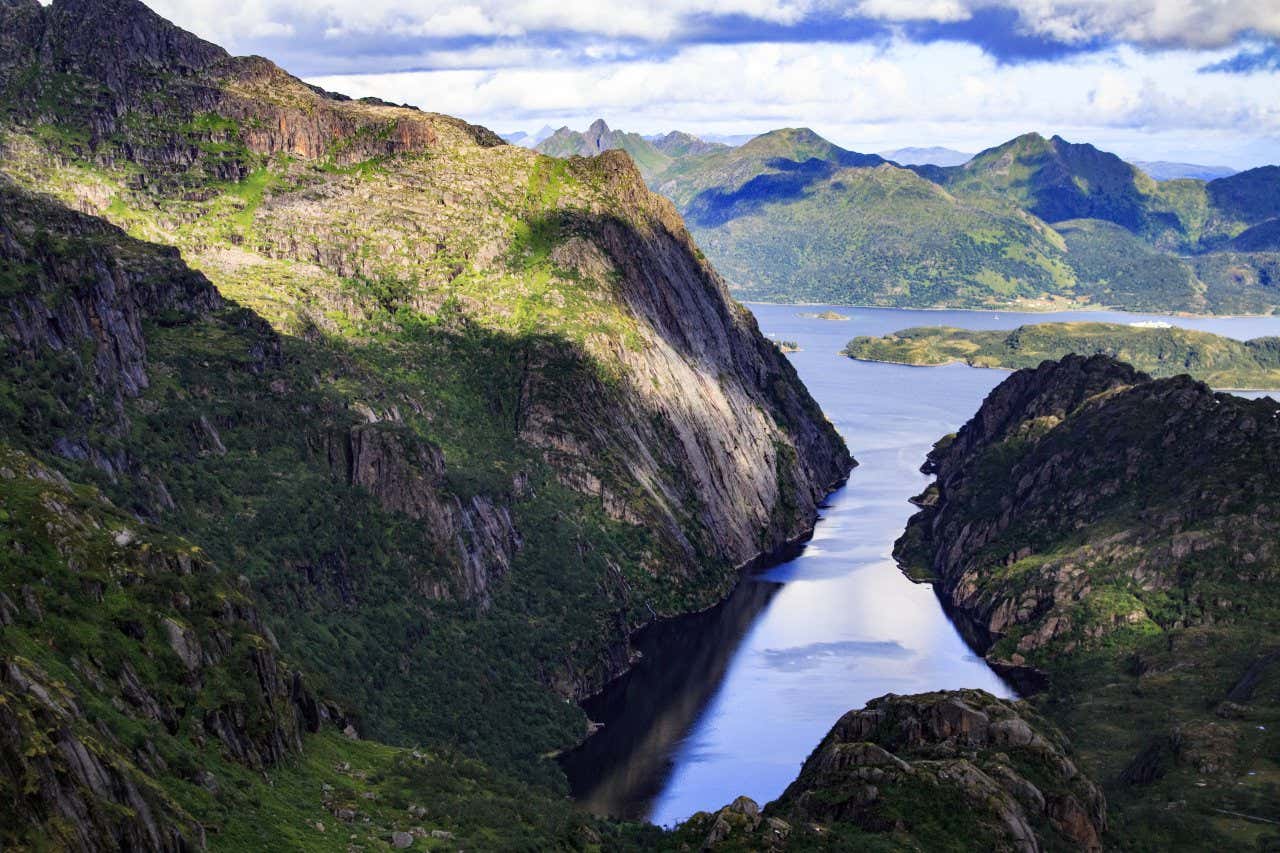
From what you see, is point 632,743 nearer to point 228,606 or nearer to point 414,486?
point 414,486

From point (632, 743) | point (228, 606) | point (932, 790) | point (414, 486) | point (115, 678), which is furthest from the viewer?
point (414, 486)

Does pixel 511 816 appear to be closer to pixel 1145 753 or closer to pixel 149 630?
pixel 149 630

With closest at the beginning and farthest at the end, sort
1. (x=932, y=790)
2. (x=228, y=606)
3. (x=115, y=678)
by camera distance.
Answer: (x=115, y=678) → (x=228, y=606) → (x=932, y=790)

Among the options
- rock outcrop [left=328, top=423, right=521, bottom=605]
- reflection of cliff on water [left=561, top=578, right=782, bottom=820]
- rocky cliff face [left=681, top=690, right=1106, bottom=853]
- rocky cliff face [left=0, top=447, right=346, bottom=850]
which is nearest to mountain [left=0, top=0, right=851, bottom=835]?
rocky cliff face [left=0, top=447, right=346, bottom=850]

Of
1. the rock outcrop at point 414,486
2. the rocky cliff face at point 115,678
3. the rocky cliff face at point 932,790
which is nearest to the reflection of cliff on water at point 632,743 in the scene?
the rock outcrop at point 414,486

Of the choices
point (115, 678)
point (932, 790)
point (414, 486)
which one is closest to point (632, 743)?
point (414, 486)

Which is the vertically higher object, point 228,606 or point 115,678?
point 115,678

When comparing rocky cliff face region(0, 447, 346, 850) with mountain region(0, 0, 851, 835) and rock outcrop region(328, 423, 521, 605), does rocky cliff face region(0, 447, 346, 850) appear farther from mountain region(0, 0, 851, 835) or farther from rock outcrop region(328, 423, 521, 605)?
rock outcrop region(328, 423, 521, 605)

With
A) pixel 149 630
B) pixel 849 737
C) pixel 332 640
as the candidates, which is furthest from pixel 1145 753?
pixel 149 630
